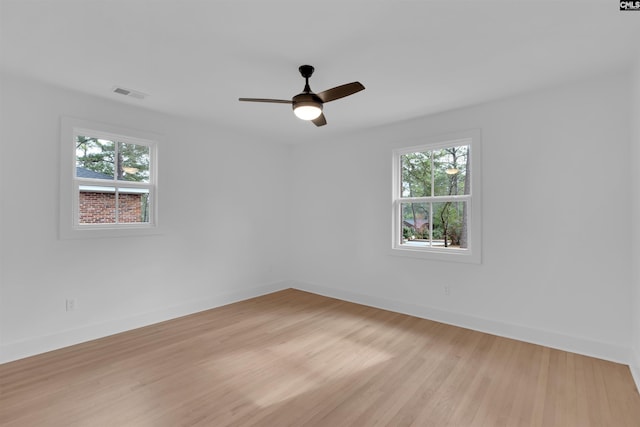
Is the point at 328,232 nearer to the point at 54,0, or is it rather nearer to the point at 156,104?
the point at 156,104

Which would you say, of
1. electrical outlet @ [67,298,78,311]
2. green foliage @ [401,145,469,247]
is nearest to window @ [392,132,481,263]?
green foliage @ [401,145,469,247]

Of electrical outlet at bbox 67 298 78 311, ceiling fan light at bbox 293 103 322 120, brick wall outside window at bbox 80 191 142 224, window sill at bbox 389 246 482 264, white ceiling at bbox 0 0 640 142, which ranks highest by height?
white ceiling at bbox 0 0 640 142

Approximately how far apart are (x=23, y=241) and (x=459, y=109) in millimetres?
4808

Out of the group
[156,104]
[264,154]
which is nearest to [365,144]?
[264,154]

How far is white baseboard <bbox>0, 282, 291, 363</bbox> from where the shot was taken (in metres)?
2.80

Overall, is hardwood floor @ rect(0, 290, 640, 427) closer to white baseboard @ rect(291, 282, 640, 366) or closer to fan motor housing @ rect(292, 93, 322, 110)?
white baseboard @ rect(291, 282, 640, 366)

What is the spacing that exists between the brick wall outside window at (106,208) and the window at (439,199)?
3.37 m

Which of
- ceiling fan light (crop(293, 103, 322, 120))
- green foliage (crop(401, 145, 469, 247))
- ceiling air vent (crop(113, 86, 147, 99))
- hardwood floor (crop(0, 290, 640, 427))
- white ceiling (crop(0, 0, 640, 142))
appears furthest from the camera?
green foliage (crop(401, 145, 469, 247))

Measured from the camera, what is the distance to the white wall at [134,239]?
9.30 ft

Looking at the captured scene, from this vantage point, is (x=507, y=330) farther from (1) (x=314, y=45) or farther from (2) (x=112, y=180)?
(2) (x=112, y=180)

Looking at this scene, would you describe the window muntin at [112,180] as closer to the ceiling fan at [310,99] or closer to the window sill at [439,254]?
the ceiling fan at [310,99]

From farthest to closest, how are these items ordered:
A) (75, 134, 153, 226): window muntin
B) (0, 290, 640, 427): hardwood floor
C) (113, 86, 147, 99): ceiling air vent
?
1. (75, 134, 153, 226): window muntin
2. (113, 86, 147, 99): ceiling air vent
3. (0, 290, 640, 427): hardwood floor

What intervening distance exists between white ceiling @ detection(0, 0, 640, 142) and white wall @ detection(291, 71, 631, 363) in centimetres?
34

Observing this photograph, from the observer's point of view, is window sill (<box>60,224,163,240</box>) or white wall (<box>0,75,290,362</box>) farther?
window sill (<box>60,224,163,240</box>)
